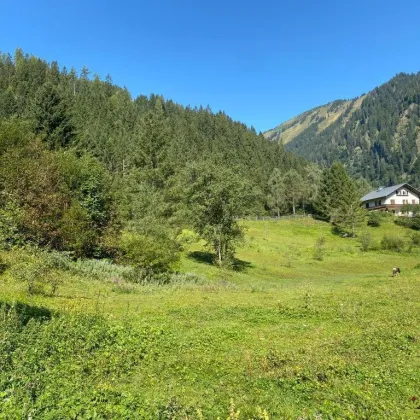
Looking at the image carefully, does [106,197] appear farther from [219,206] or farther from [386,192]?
[386,192]

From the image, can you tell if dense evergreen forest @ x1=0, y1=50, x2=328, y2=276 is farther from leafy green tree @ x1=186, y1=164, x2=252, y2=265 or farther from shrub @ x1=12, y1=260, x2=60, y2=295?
shrub @ x1=12, y1=260, x2=60, y2=295

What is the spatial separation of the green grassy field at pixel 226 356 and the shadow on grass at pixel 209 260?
1838cm

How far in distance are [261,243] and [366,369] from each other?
168 ft

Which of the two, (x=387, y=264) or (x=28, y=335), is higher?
(x=28, y=335)

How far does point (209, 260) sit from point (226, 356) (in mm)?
30743

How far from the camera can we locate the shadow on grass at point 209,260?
126ft

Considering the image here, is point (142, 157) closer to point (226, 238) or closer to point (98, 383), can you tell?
point (226, 238)

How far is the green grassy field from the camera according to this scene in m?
6.58

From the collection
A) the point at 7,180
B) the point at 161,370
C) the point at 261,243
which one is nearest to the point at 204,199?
the point at 7,180

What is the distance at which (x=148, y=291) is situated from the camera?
20.7m

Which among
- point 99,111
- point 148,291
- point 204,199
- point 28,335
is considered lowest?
point 148,291

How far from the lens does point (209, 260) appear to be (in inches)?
1599

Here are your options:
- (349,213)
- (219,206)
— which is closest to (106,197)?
(219,206)

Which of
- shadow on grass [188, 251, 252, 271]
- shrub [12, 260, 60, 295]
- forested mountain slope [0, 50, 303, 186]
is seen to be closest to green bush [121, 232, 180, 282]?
shrub [12, 260, 60, 295]
